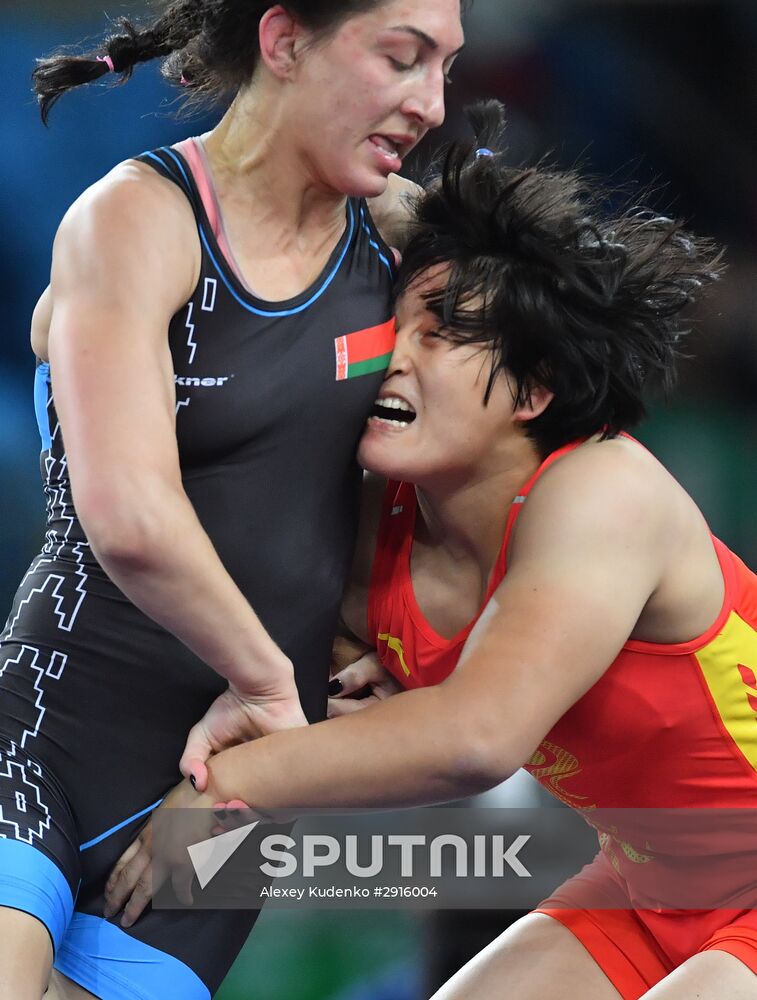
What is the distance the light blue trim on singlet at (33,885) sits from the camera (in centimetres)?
147

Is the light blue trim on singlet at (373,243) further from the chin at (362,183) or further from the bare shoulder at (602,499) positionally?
the bare shoulder at (602,499)

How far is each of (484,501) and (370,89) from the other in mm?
611

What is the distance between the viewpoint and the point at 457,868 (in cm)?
231

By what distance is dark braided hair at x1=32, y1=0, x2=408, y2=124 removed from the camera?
1554 mm

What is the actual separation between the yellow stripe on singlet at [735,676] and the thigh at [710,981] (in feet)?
0.95

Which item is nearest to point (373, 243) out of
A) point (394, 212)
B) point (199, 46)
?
point (394, 212)

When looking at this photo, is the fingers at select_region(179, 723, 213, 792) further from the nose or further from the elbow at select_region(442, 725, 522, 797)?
the nose

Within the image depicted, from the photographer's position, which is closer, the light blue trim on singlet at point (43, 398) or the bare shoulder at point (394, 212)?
the light blue trim on singlet at point (43, 398)

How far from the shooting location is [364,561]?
1994 millimetres

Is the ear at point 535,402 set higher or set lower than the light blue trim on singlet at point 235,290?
lower

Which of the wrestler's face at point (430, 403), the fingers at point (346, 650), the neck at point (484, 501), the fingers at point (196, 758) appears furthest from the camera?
the fingers at point (346, 650)

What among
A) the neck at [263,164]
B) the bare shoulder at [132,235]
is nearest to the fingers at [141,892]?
the bare shoulder at [132,235]

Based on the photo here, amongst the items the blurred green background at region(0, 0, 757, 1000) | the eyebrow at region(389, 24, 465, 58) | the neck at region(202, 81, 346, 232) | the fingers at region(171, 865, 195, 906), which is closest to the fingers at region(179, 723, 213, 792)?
the fingers at region(171, 865, 195, 906)

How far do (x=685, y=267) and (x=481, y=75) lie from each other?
195 cm
